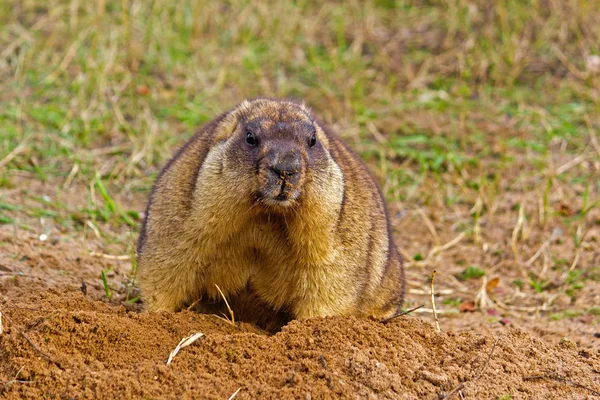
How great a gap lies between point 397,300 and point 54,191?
3.78 metres

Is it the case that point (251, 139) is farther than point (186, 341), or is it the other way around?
point (251, 139)

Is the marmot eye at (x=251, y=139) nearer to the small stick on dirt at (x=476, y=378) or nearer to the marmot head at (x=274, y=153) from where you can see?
the marmot head at (x=274, y=153)

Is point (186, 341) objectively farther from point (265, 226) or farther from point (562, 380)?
point (562, 380)

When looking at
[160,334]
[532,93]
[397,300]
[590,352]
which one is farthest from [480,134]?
[160,334]

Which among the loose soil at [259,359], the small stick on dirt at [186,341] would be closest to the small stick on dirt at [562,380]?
the loose soil at [259,359]

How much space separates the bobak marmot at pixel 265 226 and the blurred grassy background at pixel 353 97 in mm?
2222

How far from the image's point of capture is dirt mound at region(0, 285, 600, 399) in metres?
3.85

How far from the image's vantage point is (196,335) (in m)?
4.27

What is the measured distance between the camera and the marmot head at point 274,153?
4379mm

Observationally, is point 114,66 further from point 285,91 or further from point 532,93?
point 532,93

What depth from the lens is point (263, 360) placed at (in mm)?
4168

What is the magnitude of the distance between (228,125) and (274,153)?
70cm

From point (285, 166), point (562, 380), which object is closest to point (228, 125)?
point (285, 166)

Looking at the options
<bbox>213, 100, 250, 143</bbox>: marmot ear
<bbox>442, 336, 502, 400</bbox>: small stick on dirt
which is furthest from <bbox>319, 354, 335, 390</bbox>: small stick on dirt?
<bbox>213, 100, 250, 143</bbox>: marmot ear
